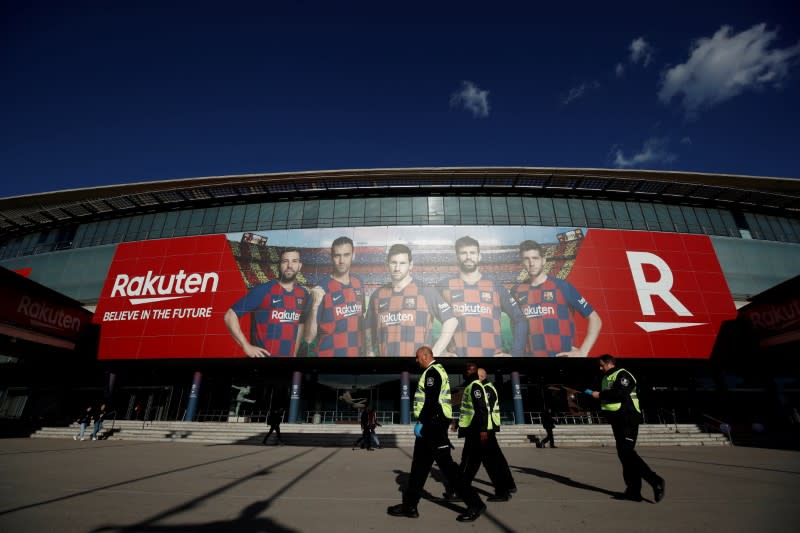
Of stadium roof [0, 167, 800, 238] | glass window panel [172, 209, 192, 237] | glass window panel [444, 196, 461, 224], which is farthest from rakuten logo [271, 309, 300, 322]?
glass window panel [444, 196, 461, 224]

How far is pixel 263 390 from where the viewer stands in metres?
24.7

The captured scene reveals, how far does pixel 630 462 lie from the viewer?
4250mm

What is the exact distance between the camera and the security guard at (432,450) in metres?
3.44

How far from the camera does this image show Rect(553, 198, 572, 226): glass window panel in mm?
25281

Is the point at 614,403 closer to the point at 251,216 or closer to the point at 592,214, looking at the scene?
the point at 592,214

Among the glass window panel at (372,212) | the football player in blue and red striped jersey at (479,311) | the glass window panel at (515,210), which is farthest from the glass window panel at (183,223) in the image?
the glass window panel at (515,210)

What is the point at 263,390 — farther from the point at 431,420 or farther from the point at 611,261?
the point at 611,261

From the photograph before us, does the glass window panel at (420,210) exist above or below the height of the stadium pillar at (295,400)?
above

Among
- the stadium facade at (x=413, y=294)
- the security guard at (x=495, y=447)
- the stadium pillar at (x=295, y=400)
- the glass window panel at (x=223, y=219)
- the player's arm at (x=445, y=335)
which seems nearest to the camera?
the security guard at (x=495, y=447)

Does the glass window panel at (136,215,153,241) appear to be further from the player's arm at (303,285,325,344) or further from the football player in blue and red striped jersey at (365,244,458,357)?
the football player in blue and red striped jersey at (365,244,458,357)

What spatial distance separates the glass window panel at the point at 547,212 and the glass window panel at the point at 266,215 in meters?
21.1

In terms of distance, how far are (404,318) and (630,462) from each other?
691 inches

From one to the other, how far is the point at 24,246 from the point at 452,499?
43245 millimetres

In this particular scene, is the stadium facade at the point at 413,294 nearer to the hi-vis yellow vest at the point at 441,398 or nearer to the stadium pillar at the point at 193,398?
the stadium pillar at the point at 193,398
